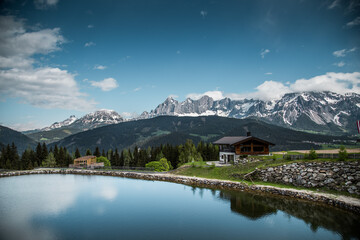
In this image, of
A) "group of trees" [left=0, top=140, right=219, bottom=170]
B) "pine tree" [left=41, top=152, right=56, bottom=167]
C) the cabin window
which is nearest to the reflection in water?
the cabin window

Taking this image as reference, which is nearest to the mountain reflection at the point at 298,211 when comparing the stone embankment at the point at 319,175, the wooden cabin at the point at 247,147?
the stone embankment at the point at 319,175

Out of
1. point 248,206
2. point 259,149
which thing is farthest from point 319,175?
point 259,149

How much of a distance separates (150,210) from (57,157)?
8186 cm

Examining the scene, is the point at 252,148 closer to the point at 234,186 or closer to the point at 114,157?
the point at 234,186

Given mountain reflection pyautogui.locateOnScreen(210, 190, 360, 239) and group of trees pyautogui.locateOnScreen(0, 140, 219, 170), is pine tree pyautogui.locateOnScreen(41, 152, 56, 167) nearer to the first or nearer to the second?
group of trees pyautogui.locateOnScreen(0, 140, 219, 170)

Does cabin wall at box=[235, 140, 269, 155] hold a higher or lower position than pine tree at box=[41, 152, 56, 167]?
higher

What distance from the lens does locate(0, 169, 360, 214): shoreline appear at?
29.0 m

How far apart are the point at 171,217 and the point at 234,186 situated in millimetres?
19694

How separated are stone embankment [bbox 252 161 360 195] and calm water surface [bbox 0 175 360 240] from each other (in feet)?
18.3

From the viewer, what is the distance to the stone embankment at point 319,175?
32.2 metres

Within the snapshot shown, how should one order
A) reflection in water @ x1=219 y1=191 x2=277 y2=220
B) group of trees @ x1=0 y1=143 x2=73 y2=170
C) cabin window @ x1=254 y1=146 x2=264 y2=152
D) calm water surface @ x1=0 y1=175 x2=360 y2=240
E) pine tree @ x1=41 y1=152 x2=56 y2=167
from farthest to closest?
1. pine tree @ x1=41 y1=152 x2=56 y2=167
2. group of trees @ x1=0 y1=143 x2=73 y2=170
3. cabin window @ x1=254 y1=146 x2=264 y2=152
4. reflection in water @ x1=219 y1=191 x2=277 y2=220
5. calm water surface @ x1=0 y1=175 x2=360 y2=240

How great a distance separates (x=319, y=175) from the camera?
3578 cm

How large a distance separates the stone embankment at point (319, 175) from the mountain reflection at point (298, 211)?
16.9 ft

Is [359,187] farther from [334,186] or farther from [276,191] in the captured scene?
[276,191]
